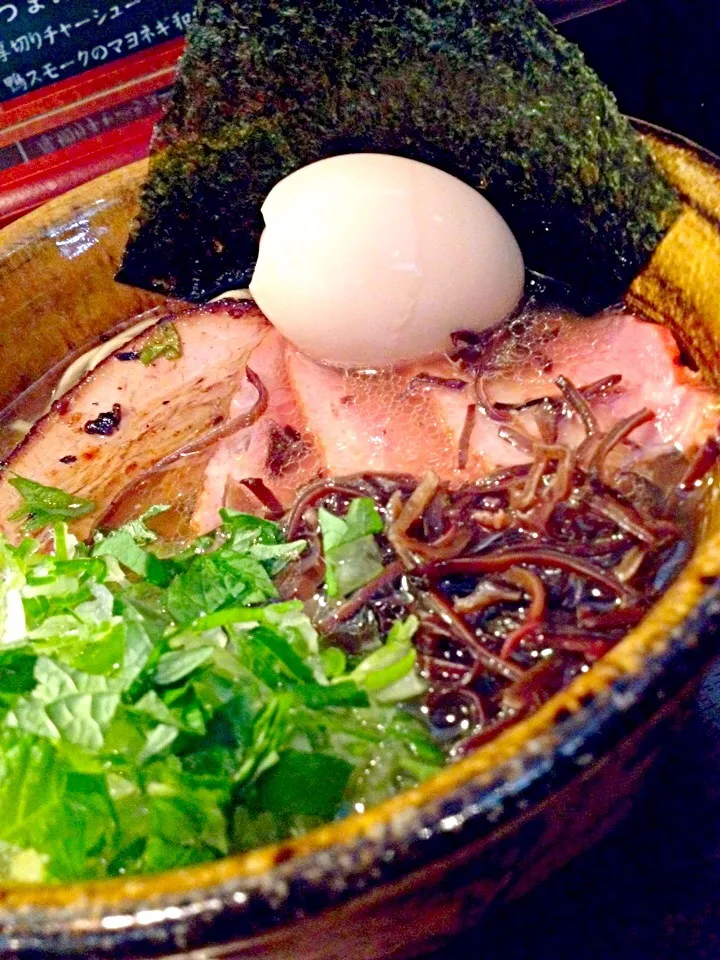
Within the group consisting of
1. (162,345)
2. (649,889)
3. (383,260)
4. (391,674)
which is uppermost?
(383,260)

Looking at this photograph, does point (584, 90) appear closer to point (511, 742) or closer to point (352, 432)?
point (352, 432)

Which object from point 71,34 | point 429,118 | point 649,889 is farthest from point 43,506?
point 71,34

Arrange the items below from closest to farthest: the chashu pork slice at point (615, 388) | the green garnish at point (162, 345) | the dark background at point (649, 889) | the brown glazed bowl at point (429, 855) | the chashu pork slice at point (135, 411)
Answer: the brown glazed bowl at point (429, 855) < the dark background at point (649, 889) < the chashu pork slice at point (615, 388) < the chashu pork slice at point (135, 411) < the green garnish at point (162, 345)

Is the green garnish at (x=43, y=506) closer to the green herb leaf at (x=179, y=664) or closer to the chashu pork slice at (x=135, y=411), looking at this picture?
the chashu pork slice at (x=135, y=411)

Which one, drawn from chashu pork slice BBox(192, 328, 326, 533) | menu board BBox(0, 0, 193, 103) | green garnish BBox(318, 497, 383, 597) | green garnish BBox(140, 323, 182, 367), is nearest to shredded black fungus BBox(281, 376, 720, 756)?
green garnish BBox(318, 497, 383, 597)

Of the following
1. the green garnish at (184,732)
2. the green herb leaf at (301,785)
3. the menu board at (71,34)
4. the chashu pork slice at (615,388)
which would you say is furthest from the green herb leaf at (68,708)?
the menu board at (71,34)

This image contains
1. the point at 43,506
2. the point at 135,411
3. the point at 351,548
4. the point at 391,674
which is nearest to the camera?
the point at 391,674

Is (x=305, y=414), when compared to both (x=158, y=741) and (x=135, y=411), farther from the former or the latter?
(x=158, y=741)

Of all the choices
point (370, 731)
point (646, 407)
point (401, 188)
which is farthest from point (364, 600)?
point (401, 188)
